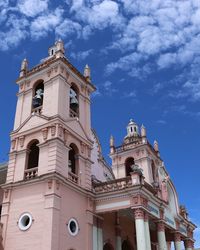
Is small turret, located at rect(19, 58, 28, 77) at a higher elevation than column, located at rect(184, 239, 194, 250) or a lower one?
higher

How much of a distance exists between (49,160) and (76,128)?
12.9ft

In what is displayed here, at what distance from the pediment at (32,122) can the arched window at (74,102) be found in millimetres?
2402

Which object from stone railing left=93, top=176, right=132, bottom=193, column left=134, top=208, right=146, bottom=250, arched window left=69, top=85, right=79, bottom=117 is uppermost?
arched window left=69, top=85, right=79, bottom=117

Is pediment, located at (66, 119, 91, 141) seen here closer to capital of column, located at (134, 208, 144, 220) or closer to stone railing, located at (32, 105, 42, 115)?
stone railing, located at (32, 105, 42, 115)

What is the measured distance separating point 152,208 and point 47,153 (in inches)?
300

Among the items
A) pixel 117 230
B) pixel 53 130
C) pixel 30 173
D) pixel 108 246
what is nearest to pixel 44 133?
pixel 53 130

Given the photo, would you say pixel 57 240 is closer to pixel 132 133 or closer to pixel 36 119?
pixel 36 119

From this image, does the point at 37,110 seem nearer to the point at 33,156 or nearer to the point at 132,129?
the point at 33,156

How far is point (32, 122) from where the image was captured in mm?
23297

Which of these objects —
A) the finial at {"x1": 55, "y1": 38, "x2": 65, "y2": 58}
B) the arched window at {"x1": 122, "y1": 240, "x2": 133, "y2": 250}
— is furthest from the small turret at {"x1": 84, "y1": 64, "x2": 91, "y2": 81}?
the arched window at {"x1": 122, "y1": 240, "x2": 133, "y2": 250}

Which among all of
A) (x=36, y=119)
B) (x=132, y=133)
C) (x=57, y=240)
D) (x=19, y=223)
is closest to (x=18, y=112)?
(x=36, y=119)

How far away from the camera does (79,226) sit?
20.9 metres

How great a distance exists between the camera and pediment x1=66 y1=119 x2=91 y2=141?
2317cm

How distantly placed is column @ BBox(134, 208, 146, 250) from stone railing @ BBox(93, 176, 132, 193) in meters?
1.78
